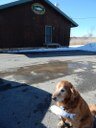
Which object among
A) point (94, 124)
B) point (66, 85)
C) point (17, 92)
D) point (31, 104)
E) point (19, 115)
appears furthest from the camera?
point (17, 92)

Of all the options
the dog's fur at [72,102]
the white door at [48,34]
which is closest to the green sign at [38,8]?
the white door at [48,34]

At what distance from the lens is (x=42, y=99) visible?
623 centimetres

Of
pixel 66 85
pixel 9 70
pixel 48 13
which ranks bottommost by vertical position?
pixel 9 70

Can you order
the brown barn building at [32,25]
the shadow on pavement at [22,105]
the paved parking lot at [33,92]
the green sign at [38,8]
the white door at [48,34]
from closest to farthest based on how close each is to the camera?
the shadow on pavement at [22,105], the paved parking lot at [33,92], the brown barn building at [32,25], the green sign at [38,8], the white door at [48,34]

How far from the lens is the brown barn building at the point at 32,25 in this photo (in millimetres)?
19969

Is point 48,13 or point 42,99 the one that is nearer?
point 42,99

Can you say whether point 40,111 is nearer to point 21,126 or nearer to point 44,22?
point 21,126

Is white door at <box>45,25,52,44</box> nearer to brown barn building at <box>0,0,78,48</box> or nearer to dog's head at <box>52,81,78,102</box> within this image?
brown barn building at <box>0,0,78,48</box>

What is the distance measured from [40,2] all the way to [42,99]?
58.7 ft

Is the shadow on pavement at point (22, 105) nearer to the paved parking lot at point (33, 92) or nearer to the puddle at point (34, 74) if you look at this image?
the paved parking lot at point (33, 92)

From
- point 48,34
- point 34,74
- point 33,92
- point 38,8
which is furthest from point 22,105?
point 48,34

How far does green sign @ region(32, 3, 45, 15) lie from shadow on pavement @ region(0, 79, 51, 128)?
50.3 feet

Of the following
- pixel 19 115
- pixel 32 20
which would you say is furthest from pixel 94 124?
pixel 32 20

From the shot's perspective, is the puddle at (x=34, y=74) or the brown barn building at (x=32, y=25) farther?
the brown barn building at (x=32, y=25)
